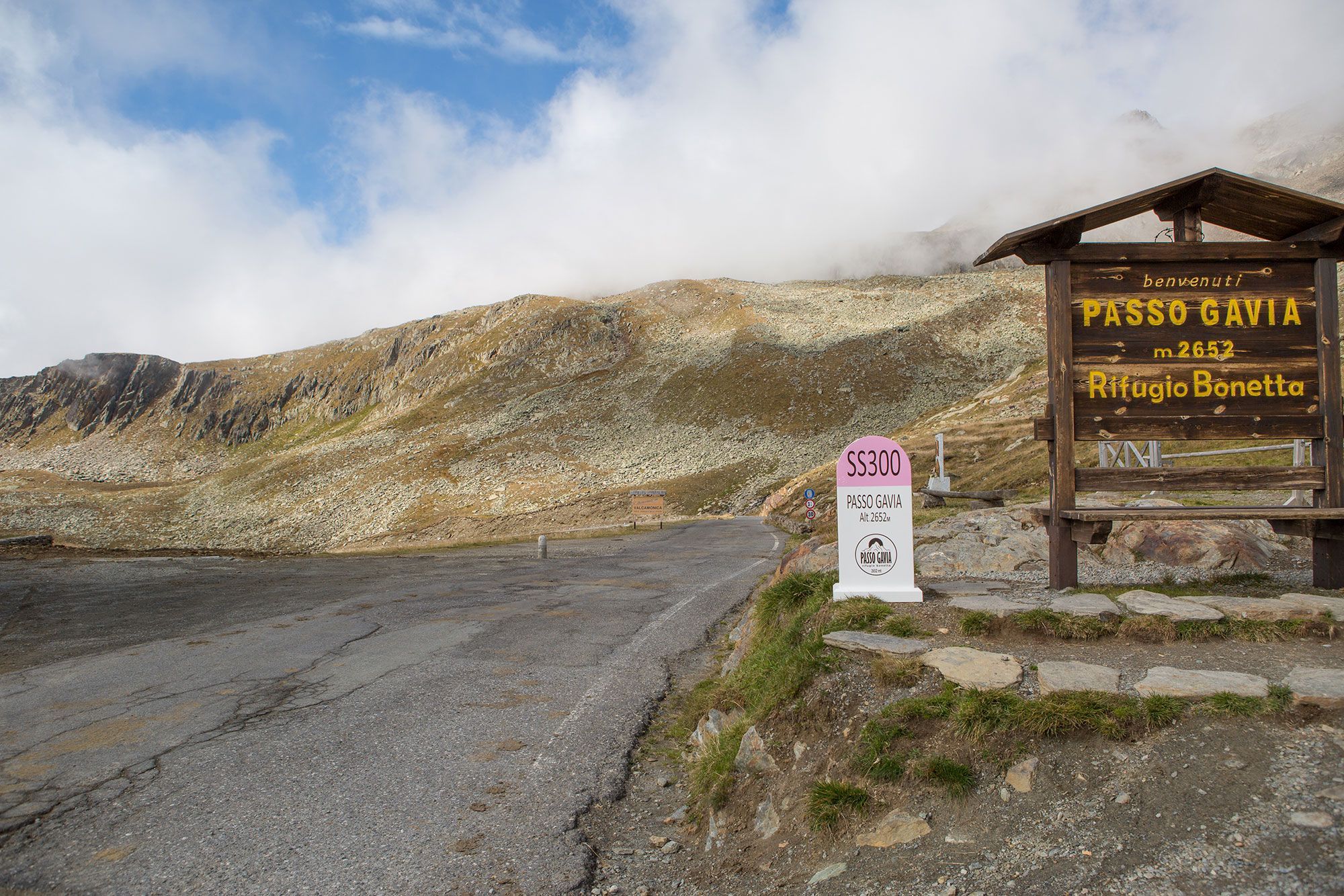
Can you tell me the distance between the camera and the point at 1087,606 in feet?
17.6

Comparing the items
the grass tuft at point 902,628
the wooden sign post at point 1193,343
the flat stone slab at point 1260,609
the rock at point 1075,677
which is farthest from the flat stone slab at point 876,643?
the wooden sign post at point 1193,343

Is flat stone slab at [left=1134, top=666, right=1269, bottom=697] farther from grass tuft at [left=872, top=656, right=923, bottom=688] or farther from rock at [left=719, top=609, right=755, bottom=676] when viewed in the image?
rock at [left=719, top=609, right=755, bottom=676]

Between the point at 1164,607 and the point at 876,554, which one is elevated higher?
the point at 876,554

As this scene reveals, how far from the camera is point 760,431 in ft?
246

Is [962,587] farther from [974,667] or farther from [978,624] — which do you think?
[974,667]

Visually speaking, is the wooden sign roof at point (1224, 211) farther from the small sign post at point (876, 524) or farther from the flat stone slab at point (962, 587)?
the flat stone slab at point (962, 587)

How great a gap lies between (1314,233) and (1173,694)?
504 cm

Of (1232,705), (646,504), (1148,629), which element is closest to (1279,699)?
(1232,705)

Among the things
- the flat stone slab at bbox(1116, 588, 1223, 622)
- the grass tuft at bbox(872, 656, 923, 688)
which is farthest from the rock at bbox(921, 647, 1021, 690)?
the flat stone slab at bbox(1116, 588, 1223, 622)

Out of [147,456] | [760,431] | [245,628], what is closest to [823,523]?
[245,628]

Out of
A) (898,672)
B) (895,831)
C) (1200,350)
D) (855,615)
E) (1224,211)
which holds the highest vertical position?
(1224,211)

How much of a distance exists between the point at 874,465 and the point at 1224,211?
3.87m

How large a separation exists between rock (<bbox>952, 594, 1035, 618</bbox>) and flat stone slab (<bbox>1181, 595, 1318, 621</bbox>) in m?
1.17

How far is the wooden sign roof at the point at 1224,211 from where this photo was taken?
20.4ft
